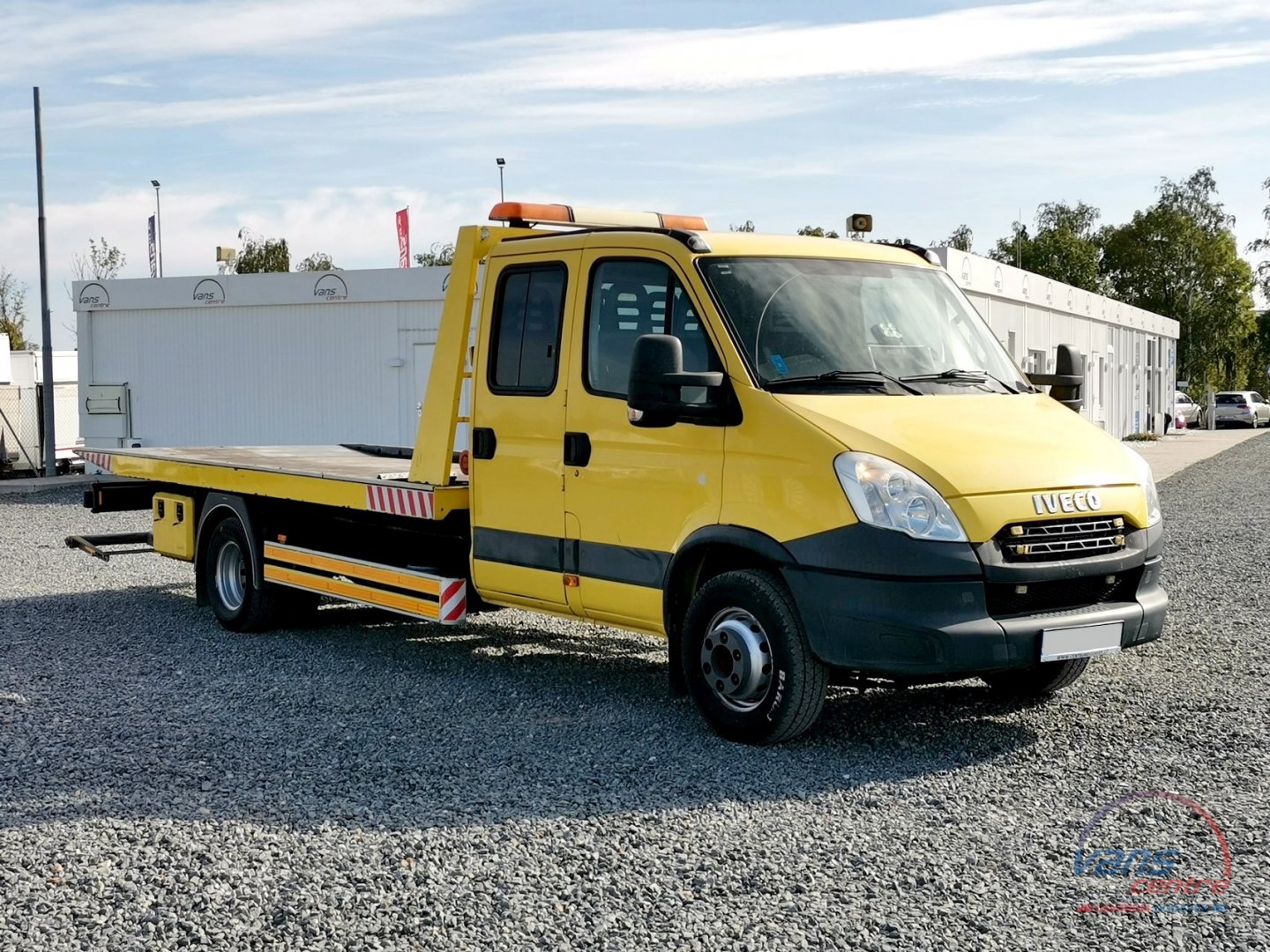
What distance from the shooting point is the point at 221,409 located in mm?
26797

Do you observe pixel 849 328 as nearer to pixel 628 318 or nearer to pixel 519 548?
pixel 628 318

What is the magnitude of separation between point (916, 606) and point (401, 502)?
337 centimetres

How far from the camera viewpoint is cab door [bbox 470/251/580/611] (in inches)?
296

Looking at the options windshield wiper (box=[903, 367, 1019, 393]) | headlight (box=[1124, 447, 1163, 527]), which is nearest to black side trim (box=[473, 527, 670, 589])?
windshield wiper (box=[903, 367, 1019, 393])

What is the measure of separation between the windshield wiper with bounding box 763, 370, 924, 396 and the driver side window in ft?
1.45

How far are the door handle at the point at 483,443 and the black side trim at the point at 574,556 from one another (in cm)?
41

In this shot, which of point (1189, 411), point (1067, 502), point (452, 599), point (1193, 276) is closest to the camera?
point (1067, 502)

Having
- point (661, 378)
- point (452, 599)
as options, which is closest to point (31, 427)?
point (452, 599)

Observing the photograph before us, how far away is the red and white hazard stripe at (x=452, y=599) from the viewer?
819 cm

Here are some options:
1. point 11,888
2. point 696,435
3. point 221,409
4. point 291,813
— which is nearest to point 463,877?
point 291,813

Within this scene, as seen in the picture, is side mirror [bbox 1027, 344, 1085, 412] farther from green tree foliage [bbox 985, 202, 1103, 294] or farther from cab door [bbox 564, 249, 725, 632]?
green tree foliage [bbox 985, 202, 1103, 294]

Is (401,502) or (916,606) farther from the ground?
(401,502)

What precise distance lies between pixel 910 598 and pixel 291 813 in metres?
2.62

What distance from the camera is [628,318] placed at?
7.23 meters
